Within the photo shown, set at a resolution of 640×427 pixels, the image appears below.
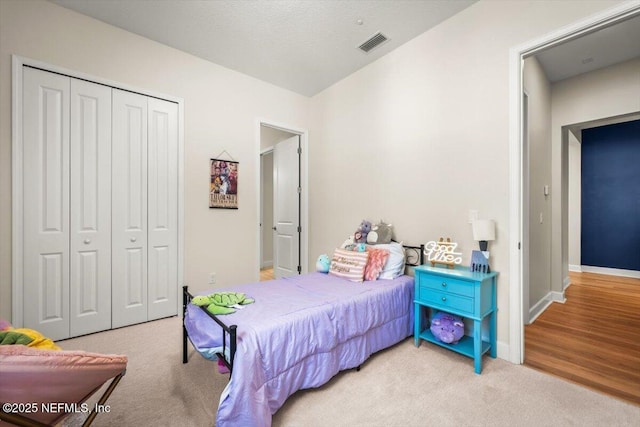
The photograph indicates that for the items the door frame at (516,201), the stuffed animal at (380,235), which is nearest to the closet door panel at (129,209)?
the stuffed animal at (380,235)

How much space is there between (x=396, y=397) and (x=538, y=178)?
3.10m

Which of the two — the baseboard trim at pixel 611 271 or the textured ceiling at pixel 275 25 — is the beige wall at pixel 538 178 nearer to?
the textured ceiling at pixel 275 25

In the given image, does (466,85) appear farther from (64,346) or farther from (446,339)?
(64,346)

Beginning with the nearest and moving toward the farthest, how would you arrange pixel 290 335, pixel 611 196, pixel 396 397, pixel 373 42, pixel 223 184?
1. pixel 290 335
2. pixel 396 397
3. pixel 373 42
4. pixel 223 184
5. pixel 611 196

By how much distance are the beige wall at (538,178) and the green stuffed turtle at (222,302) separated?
3120mm

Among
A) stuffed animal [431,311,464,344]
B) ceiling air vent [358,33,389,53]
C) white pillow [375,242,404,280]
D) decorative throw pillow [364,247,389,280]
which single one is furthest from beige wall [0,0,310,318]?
stuffed animal [431,311,464,344]

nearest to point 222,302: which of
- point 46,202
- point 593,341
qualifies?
point 46,202

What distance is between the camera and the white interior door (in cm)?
454

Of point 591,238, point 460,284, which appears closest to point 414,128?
point 460,284

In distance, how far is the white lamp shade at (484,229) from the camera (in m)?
2.25

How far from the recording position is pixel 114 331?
282 centimetres

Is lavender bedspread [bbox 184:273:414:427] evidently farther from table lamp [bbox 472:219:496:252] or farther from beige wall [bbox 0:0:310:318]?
beige wall [bbox 0:0:310:318]

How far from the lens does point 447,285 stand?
2.26 m

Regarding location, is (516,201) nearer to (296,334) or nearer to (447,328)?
(447,328)
